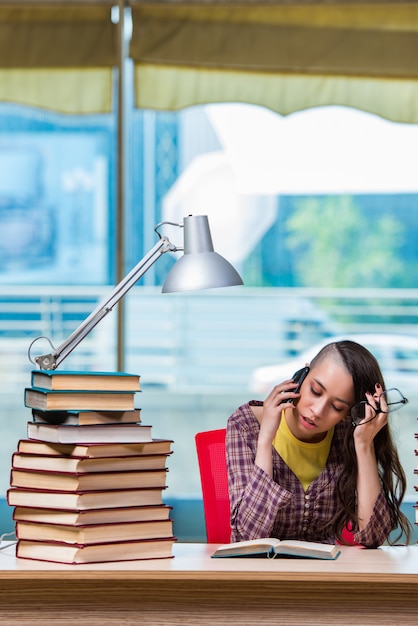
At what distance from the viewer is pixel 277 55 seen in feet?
14.5

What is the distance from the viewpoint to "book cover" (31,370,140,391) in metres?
1.77

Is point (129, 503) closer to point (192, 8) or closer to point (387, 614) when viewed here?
point (387, 614)

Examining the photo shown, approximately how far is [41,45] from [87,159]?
1.10m

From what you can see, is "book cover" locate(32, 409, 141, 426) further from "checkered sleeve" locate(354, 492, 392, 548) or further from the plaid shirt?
"checkered sleeve" locate(354, 492, 392, 548)

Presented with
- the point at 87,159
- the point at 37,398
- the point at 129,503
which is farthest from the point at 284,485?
the point at 87,159

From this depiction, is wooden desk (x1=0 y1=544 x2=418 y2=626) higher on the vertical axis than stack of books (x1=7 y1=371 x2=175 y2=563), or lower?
Answer: lower

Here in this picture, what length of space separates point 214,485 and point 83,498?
2.09ft

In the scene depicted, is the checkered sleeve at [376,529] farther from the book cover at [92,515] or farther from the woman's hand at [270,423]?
the book cover at [92,515]

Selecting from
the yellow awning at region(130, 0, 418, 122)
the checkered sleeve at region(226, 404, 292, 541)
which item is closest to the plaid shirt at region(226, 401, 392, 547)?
the checkered sleeve at region(226, 404, 292, 541)

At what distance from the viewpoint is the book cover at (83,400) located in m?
1.77

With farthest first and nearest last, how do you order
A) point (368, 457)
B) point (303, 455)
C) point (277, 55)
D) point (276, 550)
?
point (277, 55)
point (303, 455)
point (368, 457)
point (276, 550)

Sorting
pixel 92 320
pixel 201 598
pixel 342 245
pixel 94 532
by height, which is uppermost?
pixel 342 245

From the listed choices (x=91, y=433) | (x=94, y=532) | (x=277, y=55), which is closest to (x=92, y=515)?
(x=94, y=532)

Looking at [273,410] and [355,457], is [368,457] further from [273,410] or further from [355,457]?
[273,410]
